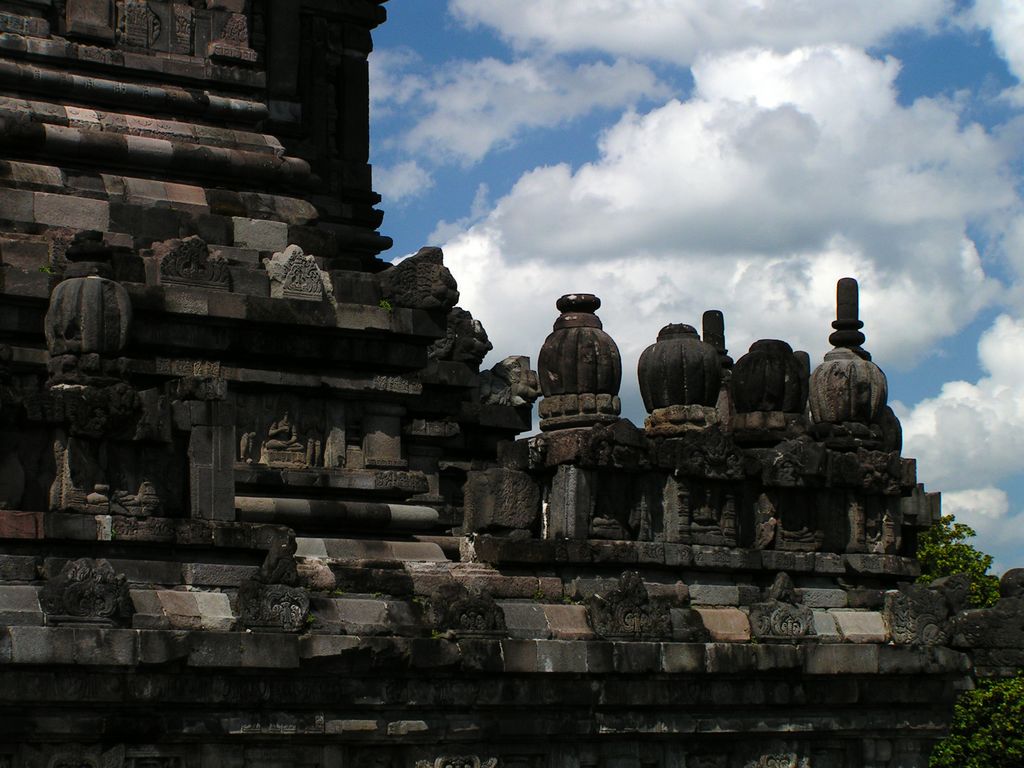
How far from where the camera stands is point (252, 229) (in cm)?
2769

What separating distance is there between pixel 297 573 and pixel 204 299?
4202mm

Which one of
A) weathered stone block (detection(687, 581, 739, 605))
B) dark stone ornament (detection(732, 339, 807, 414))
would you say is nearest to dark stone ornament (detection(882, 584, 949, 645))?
weathered stone block (detection(687, 581, 739, 605))

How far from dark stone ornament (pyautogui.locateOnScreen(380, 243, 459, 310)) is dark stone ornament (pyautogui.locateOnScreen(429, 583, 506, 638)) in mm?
4798

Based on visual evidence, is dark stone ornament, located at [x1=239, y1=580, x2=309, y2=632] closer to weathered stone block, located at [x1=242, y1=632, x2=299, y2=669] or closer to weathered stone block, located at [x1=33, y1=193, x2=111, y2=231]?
weathered stone block, located at [x1=242, y1=632, x2=299, y2=669]

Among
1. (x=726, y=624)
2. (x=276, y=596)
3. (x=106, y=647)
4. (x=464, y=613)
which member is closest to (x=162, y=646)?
(x=106, y=647)

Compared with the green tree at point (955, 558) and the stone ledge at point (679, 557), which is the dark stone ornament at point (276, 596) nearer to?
the stone ledge at point (679, 557)

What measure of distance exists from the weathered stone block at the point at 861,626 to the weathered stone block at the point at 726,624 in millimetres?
1609

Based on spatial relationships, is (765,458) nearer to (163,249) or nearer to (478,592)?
(478,592)

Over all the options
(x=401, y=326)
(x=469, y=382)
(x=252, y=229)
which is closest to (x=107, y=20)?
→ (x=252, y=229)

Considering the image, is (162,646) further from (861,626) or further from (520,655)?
(861,626)

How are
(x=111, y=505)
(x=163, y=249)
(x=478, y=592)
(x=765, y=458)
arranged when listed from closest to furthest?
(x=111, y=505), (x=478, y=592), (x=163, y=249), (x=765, y=458)

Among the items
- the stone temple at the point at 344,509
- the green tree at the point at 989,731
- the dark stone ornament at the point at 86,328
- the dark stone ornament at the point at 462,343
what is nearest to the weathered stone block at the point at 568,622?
the stone temple at the point at 344,509

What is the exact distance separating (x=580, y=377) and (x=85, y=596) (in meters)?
7.71

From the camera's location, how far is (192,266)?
1028 inches
